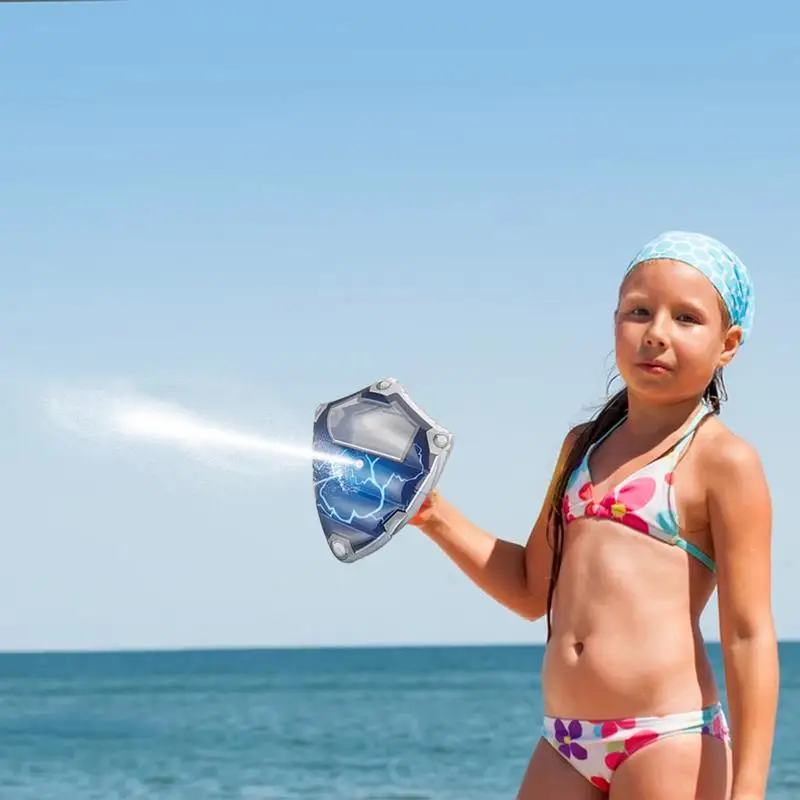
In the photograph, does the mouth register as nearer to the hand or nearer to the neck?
the neck

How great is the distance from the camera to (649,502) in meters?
3.27

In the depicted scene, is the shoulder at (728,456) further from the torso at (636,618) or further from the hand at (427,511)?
the hand at (427,511)

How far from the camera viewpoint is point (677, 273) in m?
3.30

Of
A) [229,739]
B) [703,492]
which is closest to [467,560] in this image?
[703,492]

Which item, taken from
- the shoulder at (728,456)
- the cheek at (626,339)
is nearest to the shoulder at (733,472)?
the shoulder at (728,456)

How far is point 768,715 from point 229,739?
3139cm

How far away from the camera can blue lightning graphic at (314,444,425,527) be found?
3.43m

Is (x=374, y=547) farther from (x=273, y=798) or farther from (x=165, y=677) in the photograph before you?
(x=165, y=677)

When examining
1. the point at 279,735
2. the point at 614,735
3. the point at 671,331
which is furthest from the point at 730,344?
the point at 279,735

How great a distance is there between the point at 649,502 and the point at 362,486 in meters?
0.62

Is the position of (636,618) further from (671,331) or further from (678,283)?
(678,283)

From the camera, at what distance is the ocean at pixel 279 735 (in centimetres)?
2505

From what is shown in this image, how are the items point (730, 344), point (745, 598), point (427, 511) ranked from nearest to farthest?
point (745, 598) < point (730, 344) < point (427, 511)

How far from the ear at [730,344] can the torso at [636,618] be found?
14 centimetres
